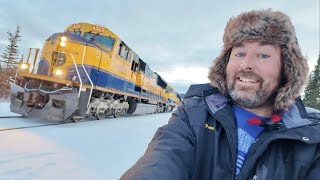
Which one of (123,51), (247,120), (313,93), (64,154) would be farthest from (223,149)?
(313,93)

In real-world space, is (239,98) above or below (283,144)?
above

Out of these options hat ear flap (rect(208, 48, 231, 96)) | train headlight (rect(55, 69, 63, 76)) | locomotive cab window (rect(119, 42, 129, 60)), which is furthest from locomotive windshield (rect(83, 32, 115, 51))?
hat ear flap (rect(208, 48, 231, 96))

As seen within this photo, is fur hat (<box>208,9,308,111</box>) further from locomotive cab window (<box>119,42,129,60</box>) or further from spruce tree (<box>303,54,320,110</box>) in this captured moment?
spruce tree (<box>303,54,320,110</box>)

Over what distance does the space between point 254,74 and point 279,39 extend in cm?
33

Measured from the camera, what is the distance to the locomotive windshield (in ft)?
35.7

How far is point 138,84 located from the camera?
16906mm

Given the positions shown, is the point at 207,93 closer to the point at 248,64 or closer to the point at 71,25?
the point at 248,64

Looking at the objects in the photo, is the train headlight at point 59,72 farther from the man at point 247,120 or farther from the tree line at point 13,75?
the tree line at point 13,75

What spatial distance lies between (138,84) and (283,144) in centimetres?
1543

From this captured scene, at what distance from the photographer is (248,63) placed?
1.92 metres

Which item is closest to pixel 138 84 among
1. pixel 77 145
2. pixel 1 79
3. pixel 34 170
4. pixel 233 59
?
pixel 77 145

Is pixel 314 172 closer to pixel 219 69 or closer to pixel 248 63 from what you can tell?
pixel 248 63

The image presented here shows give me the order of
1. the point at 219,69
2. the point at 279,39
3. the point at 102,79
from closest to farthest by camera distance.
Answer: the point at 279,39
the point at 219,69
the point at 102,79

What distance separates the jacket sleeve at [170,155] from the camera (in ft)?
4.57
